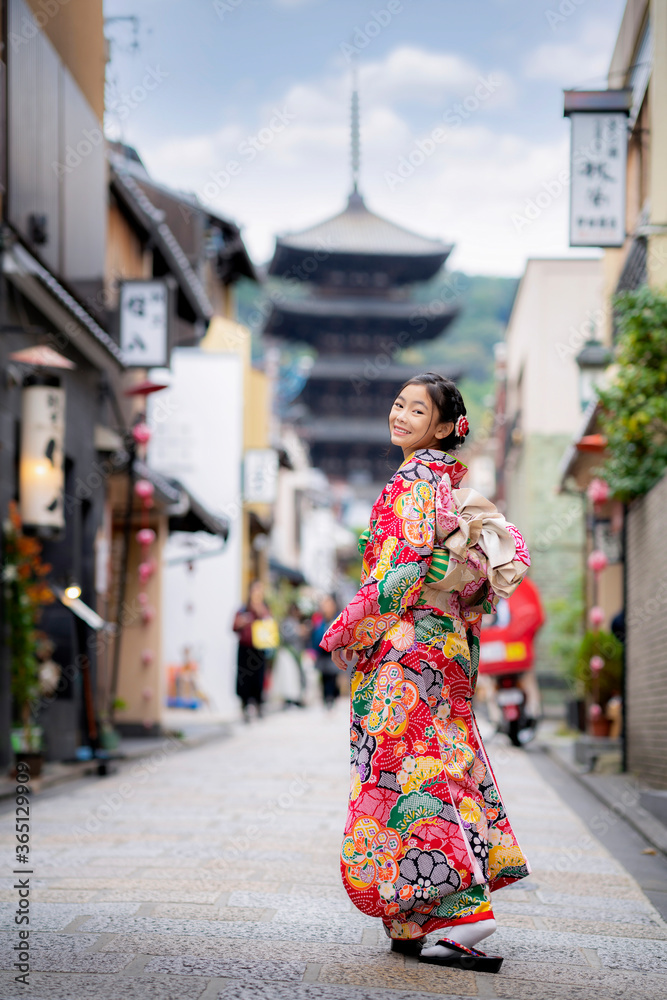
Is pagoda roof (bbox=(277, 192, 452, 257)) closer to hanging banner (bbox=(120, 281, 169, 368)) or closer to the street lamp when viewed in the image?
hanging banner (bbox=(120, 281, 169, 368))

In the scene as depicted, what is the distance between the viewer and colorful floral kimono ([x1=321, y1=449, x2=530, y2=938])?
3.70 metres

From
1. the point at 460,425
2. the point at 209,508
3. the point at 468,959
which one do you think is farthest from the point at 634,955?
the point at 209,508

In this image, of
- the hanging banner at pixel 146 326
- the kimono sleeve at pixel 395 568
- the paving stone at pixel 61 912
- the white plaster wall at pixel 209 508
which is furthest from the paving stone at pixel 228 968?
the white plaster wall at pixel 209 508

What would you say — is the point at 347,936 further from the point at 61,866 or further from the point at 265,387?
the point at 265,387

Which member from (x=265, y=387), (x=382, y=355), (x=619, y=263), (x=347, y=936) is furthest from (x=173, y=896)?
(x=382, y=355)

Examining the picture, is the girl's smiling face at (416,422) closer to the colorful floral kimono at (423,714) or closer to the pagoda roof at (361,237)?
the colorful floral kimono at (423,714)

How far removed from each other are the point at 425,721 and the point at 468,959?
2.38 feet

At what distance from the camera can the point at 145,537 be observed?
15.0 metres

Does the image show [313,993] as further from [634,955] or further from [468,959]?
[634,955]

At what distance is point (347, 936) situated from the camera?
4160 millimetres

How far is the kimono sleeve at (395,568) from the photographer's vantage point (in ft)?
12.4

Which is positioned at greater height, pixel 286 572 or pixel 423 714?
pixel 423 714

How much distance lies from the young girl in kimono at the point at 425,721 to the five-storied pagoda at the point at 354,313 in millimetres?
44274

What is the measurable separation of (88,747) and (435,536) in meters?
7.79
